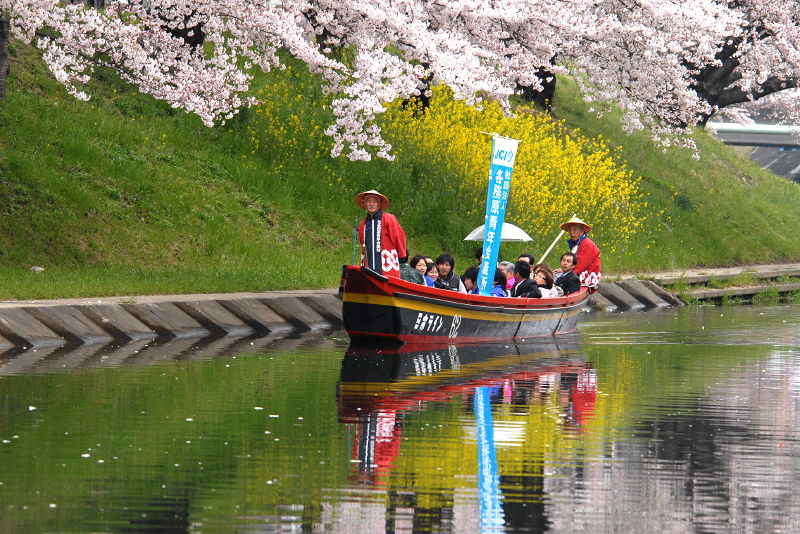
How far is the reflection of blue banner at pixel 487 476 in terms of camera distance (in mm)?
8148

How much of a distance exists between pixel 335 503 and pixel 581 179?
29.1 metres

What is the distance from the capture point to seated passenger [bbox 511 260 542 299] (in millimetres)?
22156

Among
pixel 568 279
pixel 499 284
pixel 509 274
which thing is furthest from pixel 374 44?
pixel 568 279

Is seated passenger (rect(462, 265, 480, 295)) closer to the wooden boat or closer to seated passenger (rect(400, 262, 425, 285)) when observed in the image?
the wooden boat

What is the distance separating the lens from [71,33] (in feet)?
71.2

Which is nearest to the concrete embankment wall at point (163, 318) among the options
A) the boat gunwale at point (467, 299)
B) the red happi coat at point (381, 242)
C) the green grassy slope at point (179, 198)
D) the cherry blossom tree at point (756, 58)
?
the green grassy slope at point (179, 198)

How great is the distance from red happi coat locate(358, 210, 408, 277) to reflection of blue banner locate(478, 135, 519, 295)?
89.4 inches

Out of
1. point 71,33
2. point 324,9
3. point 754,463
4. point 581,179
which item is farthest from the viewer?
point 581,179

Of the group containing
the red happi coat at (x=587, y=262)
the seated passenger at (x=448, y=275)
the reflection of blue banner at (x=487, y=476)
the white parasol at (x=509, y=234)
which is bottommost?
the reflection of blue banner at (x=487, y=476)

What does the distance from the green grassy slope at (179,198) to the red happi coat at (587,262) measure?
4533 millimetres

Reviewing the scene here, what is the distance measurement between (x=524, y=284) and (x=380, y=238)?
3.57 meters

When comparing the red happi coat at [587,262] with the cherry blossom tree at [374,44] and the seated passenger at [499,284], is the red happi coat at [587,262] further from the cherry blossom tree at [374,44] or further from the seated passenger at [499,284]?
the cherry blossom tree at [374,44]

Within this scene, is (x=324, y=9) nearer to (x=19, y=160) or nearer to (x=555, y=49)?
(x=19, y=160)

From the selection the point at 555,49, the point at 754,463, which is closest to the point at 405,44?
the point at 555,49
